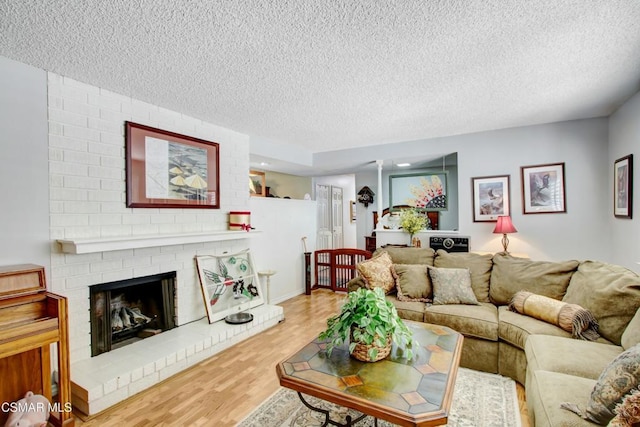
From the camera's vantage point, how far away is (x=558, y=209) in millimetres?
3750

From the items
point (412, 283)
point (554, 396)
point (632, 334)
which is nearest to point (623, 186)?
point (632, 334)

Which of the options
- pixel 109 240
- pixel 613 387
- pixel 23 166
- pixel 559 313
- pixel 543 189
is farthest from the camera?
pixel 543 189

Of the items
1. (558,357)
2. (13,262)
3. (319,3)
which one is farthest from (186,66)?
(558,357)

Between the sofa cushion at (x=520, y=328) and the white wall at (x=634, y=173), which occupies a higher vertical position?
the white wall at (x=634, y=173)

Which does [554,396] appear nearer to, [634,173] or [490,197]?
[634,173]

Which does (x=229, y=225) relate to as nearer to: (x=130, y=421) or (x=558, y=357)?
(x=130, y=421)

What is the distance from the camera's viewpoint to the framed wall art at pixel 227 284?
3.40 metres

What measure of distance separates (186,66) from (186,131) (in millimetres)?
1211

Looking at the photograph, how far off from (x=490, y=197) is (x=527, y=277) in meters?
1.50

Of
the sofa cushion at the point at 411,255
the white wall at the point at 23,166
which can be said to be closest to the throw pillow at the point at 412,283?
the sofa cushion at the point at 411,255

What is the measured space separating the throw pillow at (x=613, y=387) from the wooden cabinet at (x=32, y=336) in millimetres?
2805

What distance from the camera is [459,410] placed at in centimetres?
212

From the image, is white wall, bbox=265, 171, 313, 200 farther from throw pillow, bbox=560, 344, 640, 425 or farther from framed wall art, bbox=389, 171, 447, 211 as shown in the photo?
throw pillow, bbox=560, 344, 640, 425

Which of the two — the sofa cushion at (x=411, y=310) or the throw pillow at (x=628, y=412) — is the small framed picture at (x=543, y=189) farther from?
the throw pillow at (x=628, y=412)
